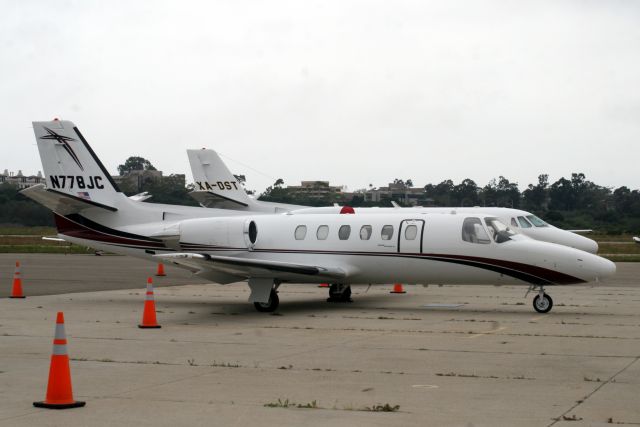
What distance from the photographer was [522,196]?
96.9 meters

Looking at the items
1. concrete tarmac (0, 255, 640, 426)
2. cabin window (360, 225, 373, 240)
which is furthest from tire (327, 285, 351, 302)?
cabin window (360, 225, 373, 240)

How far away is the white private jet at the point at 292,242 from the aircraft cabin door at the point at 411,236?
0.07ft

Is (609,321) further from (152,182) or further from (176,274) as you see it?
(152,182)

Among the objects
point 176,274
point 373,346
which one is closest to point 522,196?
point 176,274

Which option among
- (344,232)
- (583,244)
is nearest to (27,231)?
(583,244)

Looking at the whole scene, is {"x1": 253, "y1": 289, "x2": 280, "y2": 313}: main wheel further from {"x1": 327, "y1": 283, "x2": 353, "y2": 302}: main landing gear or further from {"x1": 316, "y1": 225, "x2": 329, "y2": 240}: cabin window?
{"x1": 327, "y1": 283, "x2": 353, "y2": 302}: main landing gear

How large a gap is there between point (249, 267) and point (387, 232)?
3184 mm

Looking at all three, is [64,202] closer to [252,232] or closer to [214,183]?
[252,232]

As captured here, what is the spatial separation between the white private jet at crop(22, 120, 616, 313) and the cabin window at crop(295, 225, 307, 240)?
0.08ft

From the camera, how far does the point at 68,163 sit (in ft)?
75.4

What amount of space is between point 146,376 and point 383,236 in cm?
969

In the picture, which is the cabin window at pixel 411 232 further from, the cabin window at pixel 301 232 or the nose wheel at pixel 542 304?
the nose wheel at pixel 542 304

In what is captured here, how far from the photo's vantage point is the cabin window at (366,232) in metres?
20.4

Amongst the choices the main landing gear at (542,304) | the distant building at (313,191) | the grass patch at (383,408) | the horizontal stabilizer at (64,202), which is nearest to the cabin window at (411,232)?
the main landing gear at (542,304)
